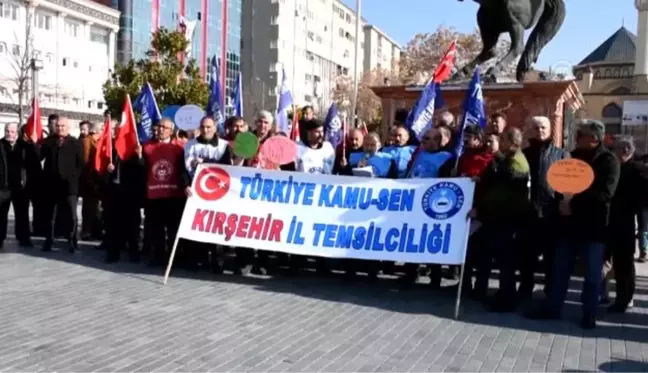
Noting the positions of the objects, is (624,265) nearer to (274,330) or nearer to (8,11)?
(274,330)

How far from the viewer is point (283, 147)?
28.5ft

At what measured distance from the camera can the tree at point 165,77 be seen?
26.7 meters

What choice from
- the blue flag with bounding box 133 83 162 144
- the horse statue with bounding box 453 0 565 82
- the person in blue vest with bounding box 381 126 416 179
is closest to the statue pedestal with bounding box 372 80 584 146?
the horse statue with bounding box 453 0 565 82

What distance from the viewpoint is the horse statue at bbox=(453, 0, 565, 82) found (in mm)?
11469

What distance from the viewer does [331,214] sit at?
8.23 m

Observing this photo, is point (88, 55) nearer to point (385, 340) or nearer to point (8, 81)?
point (8, 81)

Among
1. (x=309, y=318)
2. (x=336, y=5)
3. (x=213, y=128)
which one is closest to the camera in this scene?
(x=309, y=318)

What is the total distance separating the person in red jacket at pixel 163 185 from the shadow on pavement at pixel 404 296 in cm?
47

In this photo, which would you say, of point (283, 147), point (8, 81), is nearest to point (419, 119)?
point (283, 147)

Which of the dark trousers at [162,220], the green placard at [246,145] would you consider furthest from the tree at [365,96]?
the green placard at [246,145]

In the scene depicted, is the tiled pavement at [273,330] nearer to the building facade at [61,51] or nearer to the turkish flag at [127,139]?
the turkish flag at [127,139]

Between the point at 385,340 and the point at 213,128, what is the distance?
4130mm

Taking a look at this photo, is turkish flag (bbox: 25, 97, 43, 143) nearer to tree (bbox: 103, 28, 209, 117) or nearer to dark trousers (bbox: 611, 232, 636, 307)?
dark trousers (bbox: 611, 232, 636, 307)

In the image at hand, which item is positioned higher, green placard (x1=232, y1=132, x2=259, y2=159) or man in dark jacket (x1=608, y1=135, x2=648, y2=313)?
green placard (x1=232, y1=132, x2=259, y2=159)
